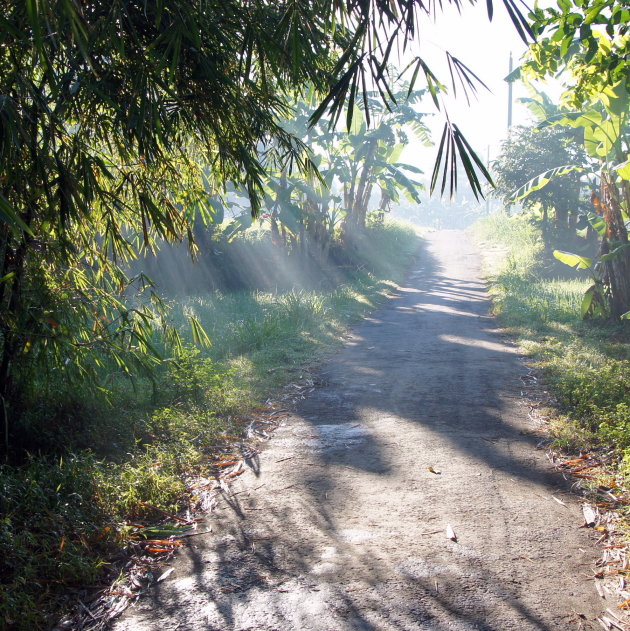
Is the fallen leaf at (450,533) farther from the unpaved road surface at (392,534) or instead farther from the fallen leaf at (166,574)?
the fallen leaf at (166,574)

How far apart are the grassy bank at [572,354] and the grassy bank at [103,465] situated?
3.26 meters

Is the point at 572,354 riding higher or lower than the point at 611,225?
lower

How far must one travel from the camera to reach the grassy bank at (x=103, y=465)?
130 inches

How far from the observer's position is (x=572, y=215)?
21.7 metres

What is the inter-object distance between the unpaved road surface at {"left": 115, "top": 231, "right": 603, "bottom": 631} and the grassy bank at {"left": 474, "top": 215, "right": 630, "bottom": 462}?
0.48 m

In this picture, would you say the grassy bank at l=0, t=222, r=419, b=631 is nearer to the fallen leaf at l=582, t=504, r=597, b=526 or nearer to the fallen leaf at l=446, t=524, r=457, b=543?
the fallen leaf at l=446, t=524, r=457, b=543

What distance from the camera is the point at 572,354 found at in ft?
28.7

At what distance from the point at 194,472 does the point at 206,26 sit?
3321 mm

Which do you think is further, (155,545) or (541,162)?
(541,162)

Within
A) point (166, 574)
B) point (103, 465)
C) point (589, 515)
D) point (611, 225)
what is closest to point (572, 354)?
point (611, 225)

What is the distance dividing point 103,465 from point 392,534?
7.64 ft

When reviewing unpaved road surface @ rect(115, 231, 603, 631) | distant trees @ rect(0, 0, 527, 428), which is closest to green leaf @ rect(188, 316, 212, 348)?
distant trees @ rect(0, 0, 527, 428)

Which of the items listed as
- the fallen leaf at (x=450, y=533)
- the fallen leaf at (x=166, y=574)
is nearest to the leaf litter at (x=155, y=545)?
the fallen leaf at (x=166, y=574)

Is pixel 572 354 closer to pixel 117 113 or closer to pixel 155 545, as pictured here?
pixel 155 545
